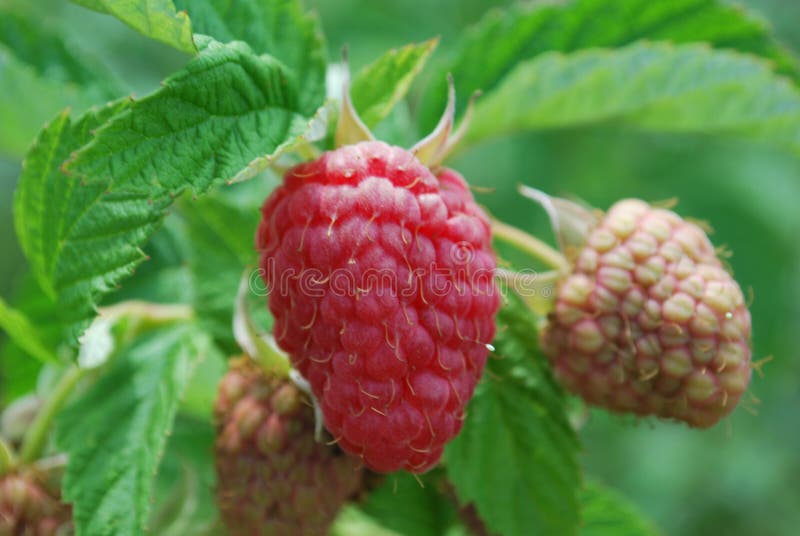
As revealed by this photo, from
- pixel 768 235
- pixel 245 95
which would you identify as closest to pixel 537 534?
pixel 245 95

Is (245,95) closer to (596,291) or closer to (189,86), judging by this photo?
(189,86)

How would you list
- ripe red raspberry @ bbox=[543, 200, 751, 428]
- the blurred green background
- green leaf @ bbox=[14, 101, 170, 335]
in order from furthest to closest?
the blurred green background, ripe red raspberry @ bbox=[543, 200, 751, 428], green leaf @ bbox=[14, 101, 170, 335]

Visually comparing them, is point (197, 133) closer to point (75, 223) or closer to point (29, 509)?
point (75, 223)

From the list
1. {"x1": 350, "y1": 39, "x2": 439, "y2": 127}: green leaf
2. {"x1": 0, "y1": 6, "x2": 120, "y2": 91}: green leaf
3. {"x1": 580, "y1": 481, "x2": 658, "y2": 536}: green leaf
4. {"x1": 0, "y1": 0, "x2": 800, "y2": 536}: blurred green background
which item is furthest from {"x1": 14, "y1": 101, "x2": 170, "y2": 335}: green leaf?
{"x1": 0, "y1": 0, "x2": 800, "y2": 536}: blurred green background

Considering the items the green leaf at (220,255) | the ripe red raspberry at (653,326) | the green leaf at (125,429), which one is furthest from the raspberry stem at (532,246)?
the green leaf at (125,429)

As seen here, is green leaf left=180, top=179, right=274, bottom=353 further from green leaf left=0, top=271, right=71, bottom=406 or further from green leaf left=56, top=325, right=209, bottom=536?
green leaf left=0, top=271, right=71, bottom=406
